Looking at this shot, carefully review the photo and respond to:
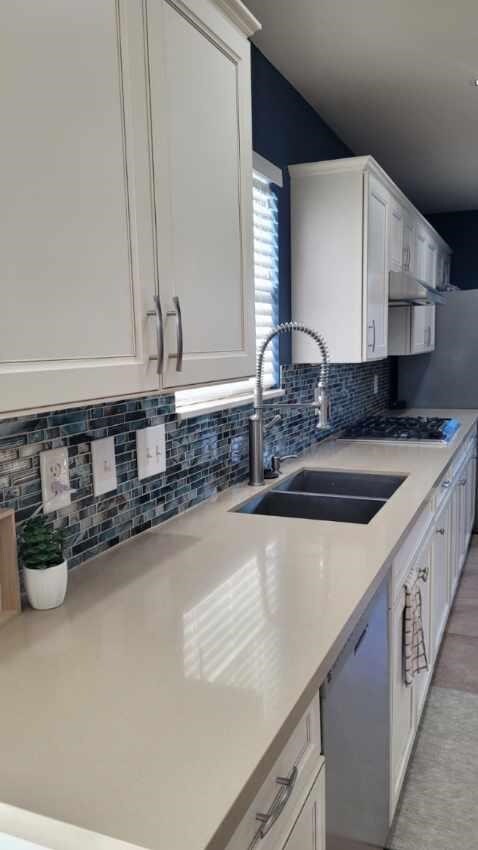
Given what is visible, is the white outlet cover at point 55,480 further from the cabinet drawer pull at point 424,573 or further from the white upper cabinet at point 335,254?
the white upper cabinet at point 335,254

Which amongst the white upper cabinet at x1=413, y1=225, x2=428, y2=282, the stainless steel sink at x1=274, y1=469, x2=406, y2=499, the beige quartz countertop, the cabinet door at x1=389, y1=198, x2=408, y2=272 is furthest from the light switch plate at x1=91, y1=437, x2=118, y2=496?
the white upper cabinet at x1=413, y1=225, x2=428, y2=282

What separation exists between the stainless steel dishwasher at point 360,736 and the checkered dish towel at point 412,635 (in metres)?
0.22

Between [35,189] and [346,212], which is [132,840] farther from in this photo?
[346,212]

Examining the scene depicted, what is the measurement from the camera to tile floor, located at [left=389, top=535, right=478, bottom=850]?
1.81m

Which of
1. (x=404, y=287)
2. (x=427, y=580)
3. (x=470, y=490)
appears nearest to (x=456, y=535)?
(x=470, y=490)

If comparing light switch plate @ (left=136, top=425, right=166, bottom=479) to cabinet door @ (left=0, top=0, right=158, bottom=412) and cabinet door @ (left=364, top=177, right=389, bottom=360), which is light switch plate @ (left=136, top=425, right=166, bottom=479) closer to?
cabinet door @ (left=0, top=0, right=158, bottom=412)

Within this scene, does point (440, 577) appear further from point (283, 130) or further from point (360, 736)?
point (283, 130)

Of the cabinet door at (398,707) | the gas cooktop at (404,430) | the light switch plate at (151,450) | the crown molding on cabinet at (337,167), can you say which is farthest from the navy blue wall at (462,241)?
the light switch plate at (151,450)

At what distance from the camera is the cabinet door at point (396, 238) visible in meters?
3.24

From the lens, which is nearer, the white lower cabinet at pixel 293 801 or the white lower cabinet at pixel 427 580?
the white lower cabinet at pixel 293 801

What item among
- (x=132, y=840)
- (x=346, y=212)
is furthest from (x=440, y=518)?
(x=132, y=840)

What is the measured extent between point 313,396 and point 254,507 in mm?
1079

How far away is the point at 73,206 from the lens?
3.07 feet

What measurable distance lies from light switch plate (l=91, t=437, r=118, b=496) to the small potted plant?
0.86 ft
